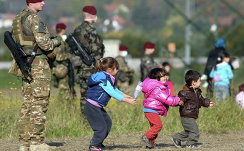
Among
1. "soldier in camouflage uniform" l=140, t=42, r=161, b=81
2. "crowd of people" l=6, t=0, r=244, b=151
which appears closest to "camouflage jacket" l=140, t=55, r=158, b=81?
"soldier in camouflage uniform" l=140, t=42, r=161, b=81

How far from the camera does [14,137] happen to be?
1355 cm

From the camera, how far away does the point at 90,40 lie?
14359 mm

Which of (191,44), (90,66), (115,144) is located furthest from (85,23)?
(191,44)

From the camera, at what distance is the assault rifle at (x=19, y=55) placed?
10945mm

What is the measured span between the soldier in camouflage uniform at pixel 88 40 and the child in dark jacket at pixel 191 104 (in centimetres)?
267

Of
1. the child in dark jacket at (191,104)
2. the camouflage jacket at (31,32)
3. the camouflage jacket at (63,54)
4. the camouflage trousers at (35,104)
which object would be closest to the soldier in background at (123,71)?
the camouflage jacket at (63,54)

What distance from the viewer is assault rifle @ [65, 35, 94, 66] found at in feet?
46.4

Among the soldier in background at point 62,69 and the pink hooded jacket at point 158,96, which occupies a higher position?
the soldier in background at point 62,69

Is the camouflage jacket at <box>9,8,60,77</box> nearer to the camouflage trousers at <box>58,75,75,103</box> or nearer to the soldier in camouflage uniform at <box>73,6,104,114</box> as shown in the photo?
the soldier in camouflage uniform at <box>73,6,104,114</box>

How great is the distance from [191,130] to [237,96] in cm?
516

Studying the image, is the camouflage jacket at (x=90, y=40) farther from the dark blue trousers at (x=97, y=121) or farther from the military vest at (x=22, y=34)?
the military vest at (x=22, y=34)

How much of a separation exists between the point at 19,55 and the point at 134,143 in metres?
2.52

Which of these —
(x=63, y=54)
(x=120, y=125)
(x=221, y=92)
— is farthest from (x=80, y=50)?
(x=221, y=92)

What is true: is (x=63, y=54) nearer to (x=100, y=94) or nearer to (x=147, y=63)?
(x=147, y=63)
